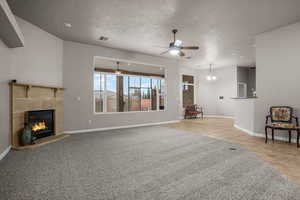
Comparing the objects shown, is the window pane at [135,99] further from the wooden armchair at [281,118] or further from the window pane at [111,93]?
the wooden armchair at [281,118]

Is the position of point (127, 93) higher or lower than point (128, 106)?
higher

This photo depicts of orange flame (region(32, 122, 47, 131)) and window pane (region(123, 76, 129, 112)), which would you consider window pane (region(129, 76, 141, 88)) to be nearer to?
window pane (region(123, 76, 129, 112))

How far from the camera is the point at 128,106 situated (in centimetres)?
722

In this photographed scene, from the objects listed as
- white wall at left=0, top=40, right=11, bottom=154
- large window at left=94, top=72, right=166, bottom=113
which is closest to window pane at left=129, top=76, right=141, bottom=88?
large window at left=94, top=72, right=166, bottom=113

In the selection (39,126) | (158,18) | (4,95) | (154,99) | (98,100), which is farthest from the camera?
(154,99)

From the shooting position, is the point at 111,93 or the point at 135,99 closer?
the point at 111,93

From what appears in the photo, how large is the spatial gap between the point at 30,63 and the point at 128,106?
4.02 metres

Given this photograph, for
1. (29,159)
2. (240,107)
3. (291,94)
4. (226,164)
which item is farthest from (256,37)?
(29,159)

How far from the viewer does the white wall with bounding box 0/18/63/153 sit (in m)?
3.22

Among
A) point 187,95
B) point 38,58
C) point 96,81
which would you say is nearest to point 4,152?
point 38,58

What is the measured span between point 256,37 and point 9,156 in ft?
23.6

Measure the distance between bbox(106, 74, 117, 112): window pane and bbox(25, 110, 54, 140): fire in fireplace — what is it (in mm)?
2190

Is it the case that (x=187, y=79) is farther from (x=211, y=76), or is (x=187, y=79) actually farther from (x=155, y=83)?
(x=155, y=83)

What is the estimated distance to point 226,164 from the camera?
8.77 feet
